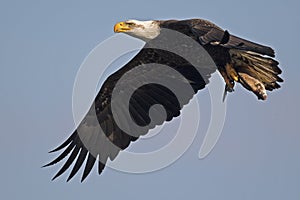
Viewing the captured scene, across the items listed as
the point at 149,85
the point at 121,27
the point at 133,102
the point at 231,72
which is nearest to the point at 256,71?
the point at 231,72

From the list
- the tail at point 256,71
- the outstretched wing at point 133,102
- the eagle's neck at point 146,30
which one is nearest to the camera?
the tail at point 256,71

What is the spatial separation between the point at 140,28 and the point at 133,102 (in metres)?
1.10

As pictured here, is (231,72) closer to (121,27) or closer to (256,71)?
(256,71)

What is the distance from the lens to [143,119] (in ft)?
40.2

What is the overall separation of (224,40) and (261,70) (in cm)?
191

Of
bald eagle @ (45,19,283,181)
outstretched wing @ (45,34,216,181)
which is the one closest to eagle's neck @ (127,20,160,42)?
bald eagle @ (45,19,283,181)

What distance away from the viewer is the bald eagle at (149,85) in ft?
38.5

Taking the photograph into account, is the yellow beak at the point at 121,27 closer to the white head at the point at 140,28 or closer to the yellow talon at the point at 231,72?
the white head at the point at 140,28

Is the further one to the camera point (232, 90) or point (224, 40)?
point (232, 90)

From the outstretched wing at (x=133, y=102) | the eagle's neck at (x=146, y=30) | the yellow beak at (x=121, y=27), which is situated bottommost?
the outstretched wing at (x=133, y=102)

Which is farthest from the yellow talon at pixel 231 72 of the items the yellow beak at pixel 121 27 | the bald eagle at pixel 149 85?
the yellow beak at pixel 121 27

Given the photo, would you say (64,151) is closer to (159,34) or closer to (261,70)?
(159,34)

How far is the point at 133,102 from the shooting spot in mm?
12453

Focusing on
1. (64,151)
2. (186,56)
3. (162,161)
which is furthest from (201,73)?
(64,151)
